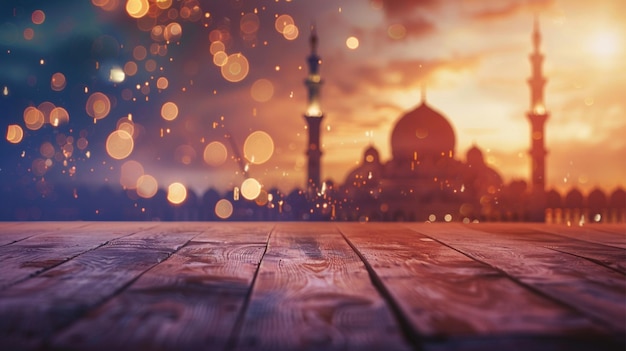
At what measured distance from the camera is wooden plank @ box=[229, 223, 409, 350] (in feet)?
3.35

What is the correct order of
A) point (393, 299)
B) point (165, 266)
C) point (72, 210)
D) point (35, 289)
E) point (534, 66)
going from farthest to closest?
point (534, 66) < point (72, 210) < point (165, 266) < point (35, 289) < point (393, 299)

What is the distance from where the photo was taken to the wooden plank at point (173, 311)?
1.03 meters

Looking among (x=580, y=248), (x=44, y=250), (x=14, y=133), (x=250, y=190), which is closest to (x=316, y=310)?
(x=44, y=250)

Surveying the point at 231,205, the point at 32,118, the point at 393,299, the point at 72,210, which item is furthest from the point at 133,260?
the point at 231,205

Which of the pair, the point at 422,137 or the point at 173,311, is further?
the point at 422,137

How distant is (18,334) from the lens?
3.54ft

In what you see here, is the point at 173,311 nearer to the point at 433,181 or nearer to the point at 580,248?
the point at 580,248

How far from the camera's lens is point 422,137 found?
1280 inches

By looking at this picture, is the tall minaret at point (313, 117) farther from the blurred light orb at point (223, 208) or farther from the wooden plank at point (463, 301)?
the wooden plank at point (463, 301)

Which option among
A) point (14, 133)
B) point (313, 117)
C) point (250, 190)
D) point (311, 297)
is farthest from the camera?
point (250, 190)

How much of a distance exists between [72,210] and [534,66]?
2462cm

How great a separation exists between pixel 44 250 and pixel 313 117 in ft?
87.2

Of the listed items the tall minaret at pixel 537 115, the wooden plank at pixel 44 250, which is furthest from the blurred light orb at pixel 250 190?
the wooden plank at pixel 44 250

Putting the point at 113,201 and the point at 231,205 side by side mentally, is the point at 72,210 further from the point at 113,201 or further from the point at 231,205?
the point at 231,205
